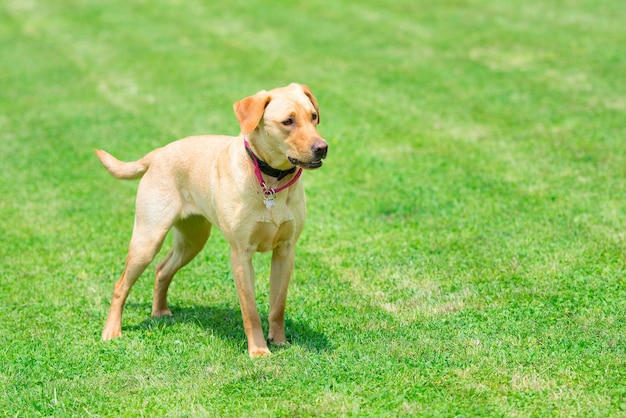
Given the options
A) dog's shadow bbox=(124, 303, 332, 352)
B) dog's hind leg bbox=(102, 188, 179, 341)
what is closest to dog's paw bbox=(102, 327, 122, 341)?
dog's hind leg bbox=(102, 188, 179, 341)

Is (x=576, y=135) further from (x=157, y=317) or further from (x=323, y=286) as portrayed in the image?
(x=157, y=317)

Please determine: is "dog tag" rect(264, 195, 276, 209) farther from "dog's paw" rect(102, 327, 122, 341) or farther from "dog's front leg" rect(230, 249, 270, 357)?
"dog's paw" rect(102, 327, 122, 341)

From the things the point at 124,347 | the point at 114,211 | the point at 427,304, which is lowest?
the point at 114,211

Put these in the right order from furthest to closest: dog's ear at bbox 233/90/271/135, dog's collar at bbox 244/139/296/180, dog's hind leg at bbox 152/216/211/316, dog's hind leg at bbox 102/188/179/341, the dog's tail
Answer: dog's hind leg at bbox 152/216/211/316 → the dog's tail → dog's hind leg at bbox 102/188/179/341 → dog's collar at bbox 244/139/296/180 → dog's ear at bbox 233/90/271/135

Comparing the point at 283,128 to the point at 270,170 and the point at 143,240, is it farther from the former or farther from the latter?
the point at 143,240

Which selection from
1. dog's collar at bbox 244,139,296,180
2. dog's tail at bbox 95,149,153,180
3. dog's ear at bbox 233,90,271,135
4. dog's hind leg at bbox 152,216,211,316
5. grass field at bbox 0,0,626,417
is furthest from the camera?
dog's hind leg at bbox 152,216,211,316

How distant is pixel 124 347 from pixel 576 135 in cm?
725

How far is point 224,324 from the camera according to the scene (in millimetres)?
6809

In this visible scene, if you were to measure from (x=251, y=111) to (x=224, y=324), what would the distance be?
6.31 feet

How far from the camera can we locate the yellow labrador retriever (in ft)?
19.0

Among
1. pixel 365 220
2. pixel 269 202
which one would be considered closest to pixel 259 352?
pixel 269 202

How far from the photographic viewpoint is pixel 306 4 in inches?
793

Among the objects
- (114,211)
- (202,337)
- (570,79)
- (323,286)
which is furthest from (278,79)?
(202,337)

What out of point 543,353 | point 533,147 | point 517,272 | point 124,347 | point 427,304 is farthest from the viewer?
point 533,147
